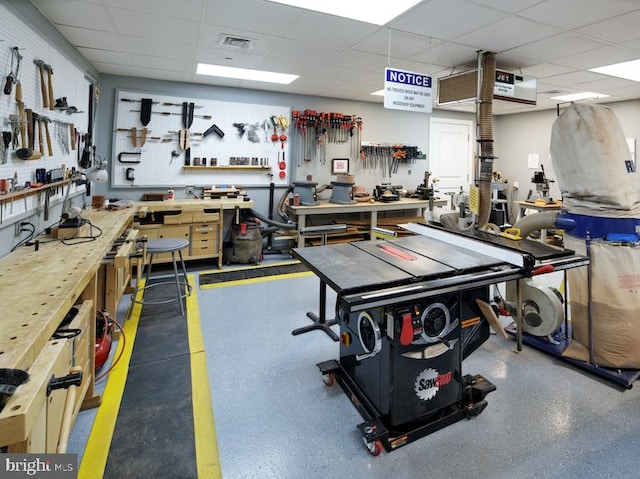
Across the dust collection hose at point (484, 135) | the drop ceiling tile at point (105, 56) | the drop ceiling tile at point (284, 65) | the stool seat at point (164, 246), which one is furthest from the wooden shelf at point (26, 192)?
the dust collection hose at point (484, 135)

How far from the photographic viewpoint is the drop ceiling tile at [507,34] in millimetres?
2951

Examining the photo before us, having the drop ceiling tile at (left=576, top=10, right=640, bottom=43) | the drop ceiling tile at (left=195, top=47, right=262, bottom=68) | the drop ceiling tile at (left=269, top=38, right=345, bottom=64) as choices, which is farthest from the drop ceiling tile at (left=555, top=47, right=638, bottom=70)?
the drop ceiling tile at (left=195, top=47, right=262, bottom=68)

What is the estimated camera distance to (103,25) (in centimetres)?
310

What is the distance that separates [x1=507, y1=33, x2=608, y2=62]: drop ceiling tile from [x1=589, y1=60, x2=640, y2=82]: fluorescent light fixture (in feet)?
2.91

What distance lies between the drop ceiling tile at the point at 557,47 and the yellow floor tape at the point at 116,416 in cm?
415

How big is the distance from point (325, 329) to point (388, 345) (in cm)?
139

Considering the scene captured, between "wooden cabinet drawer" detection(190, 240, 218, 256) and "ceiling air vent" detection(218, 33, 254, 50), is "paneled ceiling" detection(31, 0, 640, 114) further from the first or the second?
→ "wooden cabinet drawer" detection(190, 240, 218, 256)

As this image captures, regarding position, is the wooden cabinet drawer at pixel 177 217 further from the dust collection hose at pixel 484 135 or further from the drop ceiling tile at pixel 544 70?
the drop ceiling tile at pixel 544 70

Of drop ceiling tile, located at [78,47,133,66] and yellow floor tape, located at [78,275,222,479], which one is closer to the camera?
yellow floor tape, located at [78,275,222,479]

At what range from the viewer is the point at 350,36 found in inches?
130

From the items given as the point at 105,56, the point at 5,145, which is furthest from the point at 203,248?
the point at 5,145

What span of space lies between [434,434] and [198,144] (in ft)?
15.8

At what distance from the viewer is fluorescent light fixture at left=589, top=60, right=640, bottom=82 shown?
4.04 m

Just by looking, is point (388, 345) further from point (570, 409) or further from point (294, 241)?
point (294, 241)
